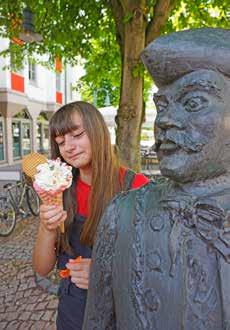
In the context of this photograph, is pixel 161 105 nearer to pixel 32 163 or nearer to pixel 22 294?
pixel 32 163

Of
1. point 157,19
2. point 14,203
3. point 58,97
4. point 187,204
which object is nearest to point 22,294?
point 14,203

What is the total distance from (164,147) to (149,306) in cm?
38

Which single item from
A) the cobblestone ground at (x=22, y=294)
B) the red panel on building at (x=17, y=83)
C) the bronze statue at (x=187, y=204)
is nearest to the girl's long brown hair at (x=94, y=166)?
the bronze statue at (x=187, y=204)

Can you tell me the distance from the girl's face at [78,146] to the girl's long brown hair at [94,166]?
21 millimetres

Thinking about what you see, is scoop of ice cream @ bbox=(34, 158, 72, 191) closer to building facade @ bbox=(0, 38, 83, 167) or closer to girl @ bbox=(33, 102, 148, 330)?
girl @ bbox=(33, 102, 148, 330)

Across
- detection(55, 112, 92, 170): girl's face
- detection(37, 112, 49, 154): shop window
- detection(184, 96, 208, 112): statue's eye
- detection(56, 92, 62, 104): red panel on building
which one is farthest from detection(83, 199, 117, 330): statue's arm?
detection(56, 92, 62, 104): red panel on building

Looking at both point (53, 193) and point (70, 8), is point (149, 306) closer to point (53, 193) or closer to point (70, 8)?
point (53, 193)

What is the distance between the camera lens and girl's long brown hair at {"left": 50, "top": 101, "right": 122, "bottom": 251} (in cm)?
178

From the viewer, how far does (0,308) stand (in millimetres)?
4215

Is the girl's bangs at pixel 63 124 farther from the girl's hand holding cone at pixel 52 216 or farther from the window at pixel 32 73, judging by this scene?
the window at pixel 32 73

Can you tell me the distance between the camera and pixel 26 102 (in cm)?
1767

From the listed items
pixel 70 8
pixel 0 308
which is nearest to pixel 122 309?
pixel 0 308

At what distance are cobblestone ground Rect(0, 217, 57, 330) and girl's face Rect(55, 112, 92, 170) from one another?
104 inches

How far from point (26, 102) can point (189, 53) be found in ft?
58.2
